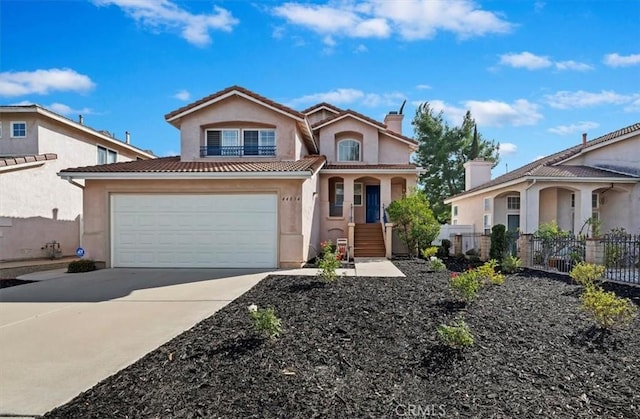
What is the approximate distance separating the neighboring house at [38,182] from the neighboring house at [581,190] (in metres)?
20.0

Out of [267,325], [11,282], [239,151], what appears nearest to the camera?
[267,325]

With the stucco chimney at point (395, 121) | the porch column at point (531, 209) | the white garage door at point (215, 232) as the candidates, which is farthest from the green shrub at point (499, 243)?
the stucco chimney at point (395, 121)

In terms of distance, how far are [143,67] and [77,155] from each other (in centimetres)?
991

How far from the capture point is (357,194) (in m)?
22.3

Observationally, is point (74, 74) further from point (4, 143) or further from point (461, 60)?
point (461, 60)

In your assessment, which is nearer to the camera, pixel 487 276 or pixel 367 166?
pixel 487 276

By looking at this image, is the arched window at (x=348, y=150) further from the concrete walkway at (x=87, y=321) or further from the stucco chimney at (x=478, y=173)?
the concrete walkway at (x=87, y=321)

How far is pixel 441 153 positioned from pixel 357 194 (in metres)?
18.1

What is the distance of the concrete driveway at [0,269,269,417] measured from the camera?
4316mm

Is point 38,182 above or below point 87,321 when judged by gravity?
above

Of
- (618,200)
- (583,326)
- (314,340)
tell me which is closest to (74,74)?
(314,340)

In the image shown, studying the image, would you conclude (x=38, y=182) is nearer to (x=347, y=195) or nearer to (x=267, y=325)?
(x=347, y=195)

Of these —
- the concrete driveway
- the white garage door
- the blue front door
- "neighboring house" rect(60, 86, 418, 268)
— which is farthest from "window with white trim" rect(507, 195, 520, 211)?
the concrete driveway

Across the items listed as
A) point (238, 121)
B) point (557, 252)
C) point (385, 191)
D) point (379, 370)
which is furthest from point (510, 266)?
point (238, 121)
